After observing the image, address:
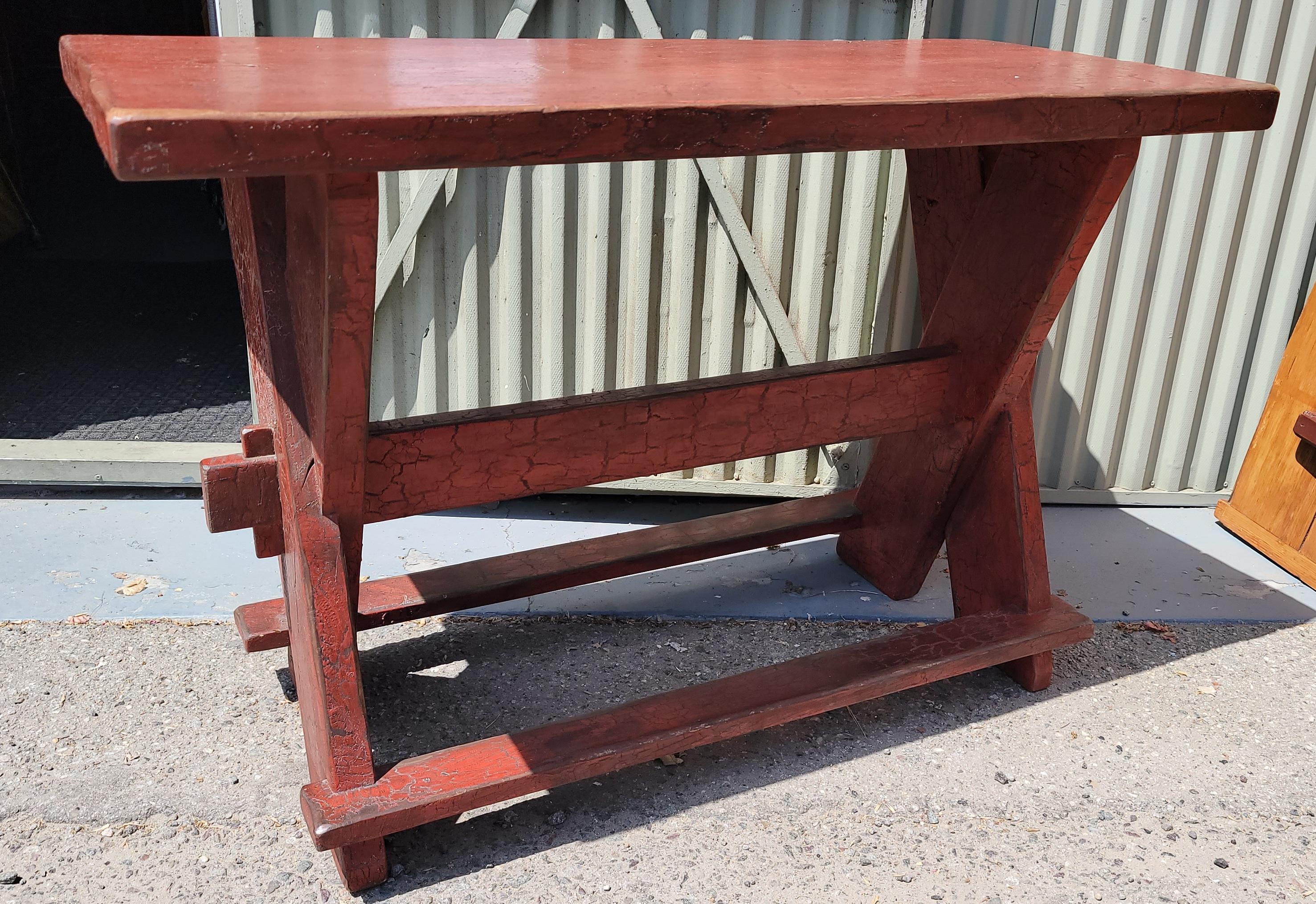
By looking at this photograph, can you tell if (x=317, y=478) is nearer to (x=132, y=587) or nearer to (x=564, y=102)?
(x=564, y=102)

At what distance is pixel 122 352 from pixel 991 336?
3688mm

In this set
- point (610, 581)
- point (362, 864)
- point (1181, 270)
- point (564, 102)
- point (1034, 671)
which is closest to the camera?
point (564, 102)

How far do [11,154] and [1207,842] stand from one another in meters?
6.90

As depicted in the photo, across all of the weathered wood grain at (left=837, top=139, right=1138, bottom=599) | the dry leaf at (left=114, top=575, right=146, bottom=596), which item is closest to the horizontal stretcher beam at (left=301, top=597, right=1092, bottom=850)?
the weathered wood grain at (left=837, top=139, right=1138, bottom=599)

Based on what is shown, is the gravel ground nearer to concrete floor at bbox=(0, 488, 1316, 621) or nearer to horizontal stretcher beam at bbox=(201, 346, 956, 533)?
concrete floor at bbox=(0, 488, 1316, 621)

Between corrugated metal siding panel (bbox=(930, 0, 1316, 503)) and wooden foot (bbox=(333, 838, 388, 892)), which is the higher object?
corrugated metal siding panel (bbox=(930, 0, 1316, 503))

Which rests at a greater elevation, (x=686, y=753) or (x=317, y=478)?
(x=317, y=478)

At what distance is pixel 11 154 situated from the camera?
6.42 metres

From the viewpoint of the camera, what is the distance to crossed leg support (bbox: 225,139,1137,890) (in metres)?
1.89

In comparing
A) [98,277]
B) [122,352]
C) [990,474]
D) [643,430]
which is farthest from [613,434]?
[98,277]

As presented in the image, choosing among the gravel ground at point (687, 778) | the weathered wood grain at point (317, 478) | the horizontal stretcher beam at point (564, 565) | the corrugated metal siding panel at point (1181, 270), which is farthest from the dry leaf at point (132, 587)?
the corrugated metal siding panel at point (1181, 270)

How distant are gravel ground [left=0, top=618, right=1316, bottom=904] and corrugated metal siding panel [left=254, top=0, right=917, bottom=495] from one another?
0.84 meters

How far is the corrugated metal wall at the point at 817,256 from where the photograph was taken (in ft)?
10.1

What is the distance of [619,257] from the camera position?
3221 mm
